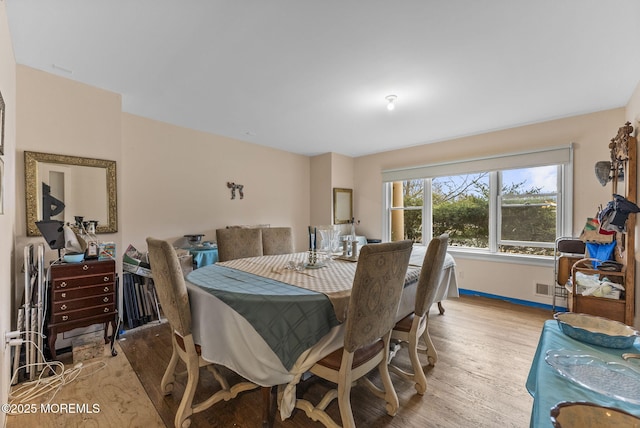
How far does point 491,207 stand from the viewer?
4.08 m

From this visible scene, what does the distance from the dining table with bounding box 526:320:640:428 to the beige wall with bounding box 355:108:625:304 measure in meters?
3.21

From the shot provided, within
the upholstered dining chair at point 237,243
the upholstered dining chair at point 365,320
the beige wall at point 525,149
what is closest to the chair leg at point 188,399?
the upholstered dining chair at point 365,320

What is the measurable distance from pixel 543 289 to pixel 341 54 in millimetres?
3868

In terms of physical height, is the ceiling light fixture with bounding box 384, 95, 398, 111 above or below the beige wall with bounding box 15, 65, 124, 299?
above

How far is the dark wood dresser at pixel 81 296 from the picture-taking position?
216 centimetres

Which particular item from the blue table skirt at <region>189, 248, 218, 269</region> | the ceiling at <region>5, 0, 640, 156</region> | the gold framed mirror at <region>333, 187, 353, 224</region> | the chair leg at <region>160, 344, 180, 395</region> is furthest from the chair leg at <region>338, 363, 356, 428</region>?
the gold framed mirror at <region>333, 187, 353, 224</region>

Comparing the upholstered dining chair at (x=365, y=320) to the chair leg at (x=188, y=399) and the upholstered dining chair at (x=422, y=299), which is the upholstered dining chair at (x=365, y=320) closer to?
the upholstered dining chair at (x=422, y=299)

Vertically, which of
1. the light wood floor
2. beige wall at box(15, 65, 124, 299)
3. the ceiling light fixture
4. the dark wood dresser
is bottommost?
the light wood floor

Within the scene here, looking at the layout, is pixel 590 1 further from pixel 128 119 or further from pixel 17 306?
pixel 17 306

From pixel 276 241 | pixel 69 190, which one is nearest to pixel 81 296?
pixel 69 190

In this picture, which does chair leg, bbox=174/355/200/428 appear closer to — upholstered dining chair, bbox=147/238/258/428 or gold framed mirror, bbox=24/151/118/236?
upholstered dining chair, bbox=147/238/258/428

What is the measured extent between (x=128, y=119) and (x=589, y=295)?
5.23 meters

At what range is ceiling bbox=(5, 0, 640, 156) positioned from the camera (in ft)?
5.40

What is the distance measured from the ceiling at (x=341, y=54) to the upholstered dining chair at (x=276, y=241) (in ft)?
4.76
